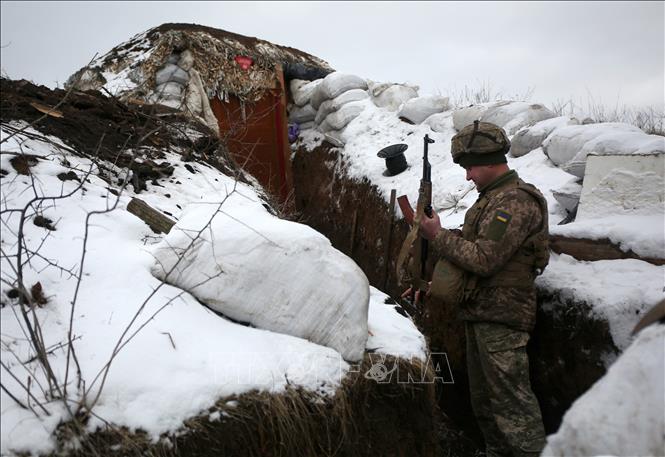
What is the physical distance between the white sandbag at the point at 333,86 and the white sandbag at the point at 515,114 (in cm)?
247

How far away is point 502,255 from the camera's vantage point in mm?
2291

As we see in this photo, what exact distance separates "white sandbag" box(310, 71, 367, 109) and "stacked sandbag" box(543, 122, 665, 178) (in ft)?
11.8

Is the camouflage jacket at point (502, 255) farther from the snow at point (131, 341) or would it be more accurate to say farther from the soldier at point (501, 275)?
the snow at point (131, 341)

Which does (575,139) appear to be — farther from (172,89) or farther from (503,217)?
(172,89)

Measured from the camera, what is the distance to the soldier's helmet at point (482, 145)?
2.47m

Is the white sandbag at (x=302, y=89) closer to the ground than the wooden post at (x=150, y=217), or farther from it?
farther from it

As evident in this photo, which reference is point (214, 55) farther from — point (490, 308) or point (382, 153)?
point (490, 308)

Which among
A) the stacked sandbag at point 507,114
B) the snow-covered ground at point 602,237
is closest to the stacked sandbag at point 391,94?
the snow-covered ground at point 602,237

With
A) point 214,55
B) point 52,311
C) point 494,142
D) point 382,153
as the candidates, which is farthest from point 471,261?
point 214,55

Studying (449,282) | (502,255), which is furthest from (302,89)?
(502,255)

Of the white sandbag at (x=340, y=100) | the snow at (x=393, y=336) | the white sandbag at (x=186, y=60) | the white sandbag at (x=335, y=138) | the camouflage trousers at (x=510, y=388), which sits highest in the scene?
the white sandbag at (x=186, y=60)

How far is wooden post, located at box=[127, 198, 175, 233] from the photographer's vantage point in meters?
2.59

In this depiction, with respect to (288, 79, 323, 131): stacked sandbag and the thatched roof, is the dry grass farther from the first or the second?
(288, 79, 323, 131): stacked sandbag

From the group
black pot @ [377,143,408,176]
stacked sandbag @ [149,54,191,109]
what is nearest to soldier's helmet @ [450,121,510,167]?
black pot @ [377,143,408,176]
